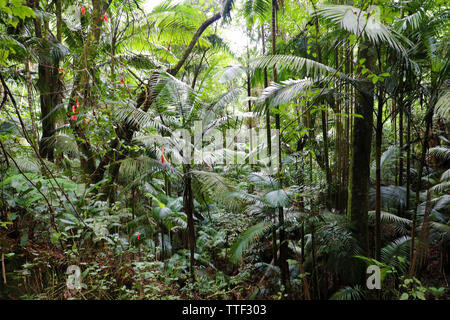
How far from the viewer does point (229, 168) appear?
5.68 metres

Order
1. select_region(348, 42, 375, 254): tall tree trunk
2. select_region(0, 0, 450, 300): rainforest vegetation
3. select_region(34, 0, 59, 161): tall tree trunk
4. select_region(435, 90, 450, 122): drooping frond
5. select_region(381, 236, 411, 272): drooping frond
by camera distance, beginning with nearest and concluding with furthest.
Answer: select_region(435, 90, 450, 122): drooping frond
select_region(0, 0, 450, 300): rainforest vegetation
select_region(348, 42, 375, 254): tall tree trunk
select_region(381, 236, 411, 272): drooping frond
select_region(34, 0, 59, 161): tall tree trunk

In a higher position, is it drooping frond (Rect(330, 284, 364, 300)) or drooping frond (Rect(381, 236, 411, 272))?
drooping frond (Rect(381, 236, 411, 272))

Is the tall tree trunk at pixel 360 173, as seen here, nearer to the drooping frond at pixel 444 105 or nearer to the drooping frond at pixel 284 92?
the drooping frond at pixel 284 92

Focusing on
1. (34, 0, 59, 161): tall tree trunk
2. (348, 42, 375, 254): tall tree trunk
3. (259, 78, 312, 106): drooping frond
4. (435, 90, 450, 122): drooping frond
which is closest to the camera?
(435, 90, 450, 122): drooping frond

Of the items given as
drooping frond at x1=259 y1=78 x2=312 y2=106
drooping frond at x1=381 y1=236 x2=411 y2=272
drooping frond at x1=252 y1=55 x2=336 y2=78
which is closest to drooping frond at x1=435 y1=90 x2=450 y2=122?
drooping frond at x1=252 y1=55 x2=336 y2=78

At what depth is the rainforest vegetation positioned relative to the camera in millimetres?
2854

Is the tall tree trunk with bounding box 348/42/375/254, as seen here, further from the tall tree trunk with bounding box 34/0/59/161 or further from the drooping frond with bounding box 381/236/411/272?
the tall tree trunk with bounding box 34/0/59/161

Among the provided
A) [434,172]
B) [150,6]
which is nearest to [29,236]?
[150,6]

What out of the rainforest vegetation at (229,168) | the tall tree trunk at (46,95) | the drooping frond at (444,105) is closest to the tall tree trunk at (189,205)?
the rainforest vegetation at (229,168)

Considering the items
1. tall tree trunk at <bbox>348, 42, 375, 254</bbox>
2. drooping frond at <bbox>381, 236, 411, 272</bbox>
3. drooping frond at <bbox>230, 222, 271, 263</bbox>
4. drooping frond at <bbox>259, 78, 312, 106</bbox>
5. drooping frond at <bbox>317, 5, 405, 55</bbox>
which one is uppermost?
drooping frond at <bbox>317, 5, 405, 55</bbox>

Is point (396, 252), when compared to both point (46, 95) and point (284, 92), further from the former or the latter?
point (46, 95)
